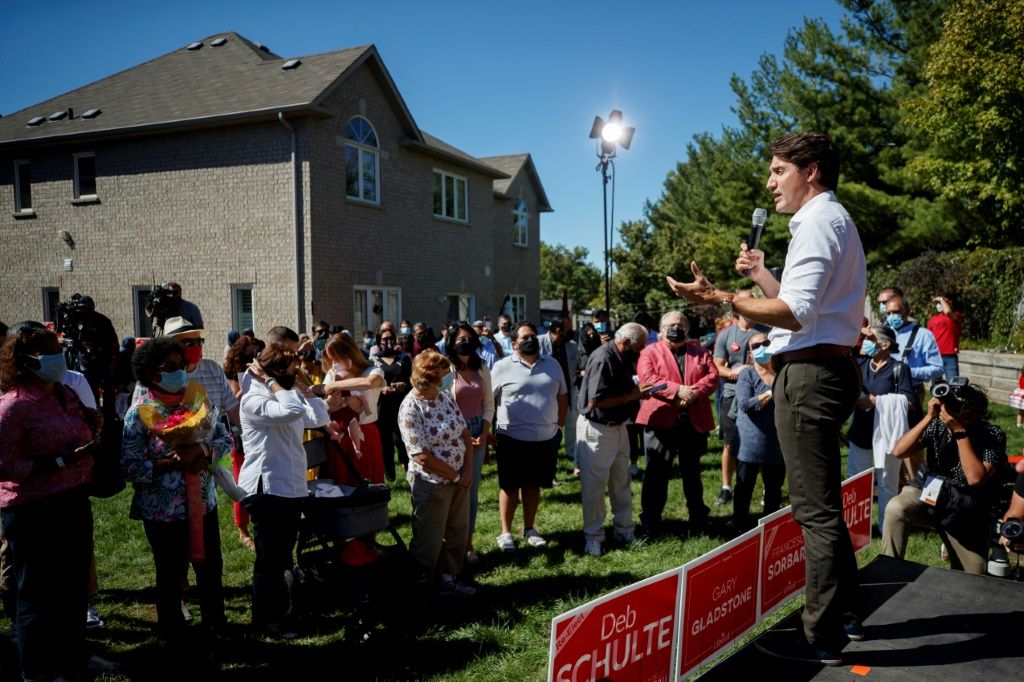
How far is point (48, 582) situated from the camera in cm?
362

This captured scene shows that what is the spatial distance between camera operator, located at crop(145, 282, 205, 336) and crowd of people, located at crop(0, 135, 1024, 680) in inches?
1.0

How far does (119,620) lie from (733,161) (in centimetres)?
3057

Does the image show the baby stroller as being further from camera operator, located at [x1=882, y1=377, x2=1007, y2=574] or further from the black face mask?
camera operator, located at [x1=882, y1=377, x2=1007, y2=574]

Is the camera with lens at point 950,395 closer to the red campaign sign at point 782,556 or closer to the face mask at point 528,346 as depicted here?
the red campaign sign at point 782,556

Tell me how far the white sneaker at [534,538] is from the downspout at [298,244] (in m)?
10.9

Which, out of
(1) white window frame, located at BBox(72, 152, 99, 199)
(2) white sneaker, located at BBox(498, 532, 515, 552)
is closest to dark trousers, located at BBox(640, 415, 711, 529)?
(2) white sneaker, located at BBox(498, 532, 515, 552)

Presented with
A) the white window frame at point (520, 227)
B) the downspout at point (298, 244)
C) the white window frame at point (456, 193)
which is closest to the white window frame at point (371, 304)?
the downspout at point (298, 244)

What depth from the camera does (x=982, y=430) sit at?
4.57 m

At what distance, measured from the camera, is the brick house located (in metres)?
16.2

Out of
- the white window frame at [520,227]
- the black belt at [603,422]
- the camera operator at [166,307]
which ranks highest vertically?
the white window frame at [520,227]

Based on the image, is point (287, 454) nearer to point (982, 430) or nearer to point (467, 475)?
point (467, 475)

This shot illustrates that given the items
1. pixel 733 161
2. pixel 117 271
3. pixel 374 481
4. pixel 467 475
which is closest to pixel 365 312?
pixel 117 271

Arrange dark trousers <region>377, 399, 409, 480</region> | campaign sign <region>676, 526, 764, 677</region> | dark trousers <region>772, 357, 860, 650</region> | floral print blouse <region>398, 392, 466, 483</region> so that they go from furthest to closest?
1. dark trousers <region>377, 399, 409, 480</region>
2. floral print blouse <region>398, 392, 466, 483</region>
3. campaign sign <region>676, 526, 764, 677</region>
4. dark trousers <region>772, 357, 860, 650</region>

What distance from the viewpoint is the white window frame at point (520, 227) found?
26691 millimetres
